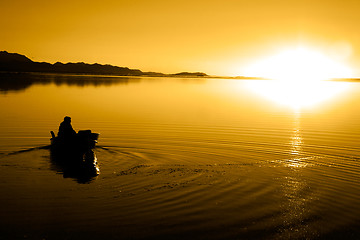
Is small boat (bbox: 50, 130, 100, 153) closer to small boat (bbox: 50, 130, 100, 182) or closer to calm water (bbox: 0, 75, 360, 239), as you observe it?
small boat (bbox: 50, 130, 100, 182)

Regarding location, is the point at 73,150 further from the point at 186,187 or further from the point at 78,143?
the point at 186,187

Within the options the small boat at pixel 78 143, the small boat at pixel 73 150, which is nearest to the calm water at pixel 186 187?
the small boat at pixel 73 150

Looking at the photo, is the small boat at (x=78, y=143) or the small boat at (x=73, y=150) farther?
the small boat at (x=78, y=143)

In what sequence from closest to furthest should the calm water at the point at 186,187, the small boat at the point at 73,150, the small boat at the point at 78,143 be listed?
the calm water at the point at 186,187 < the small boat at the point at 73,150 < the small boat at the point at 78,143

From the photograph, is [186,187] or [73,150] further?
[73,150]

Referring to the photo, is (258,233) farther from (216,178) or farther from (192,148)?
(192,148)

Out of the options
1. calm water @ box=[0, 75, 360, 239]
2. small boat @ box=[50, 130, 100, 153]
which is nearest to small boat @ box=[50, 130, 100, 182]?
small boat @ box=[50, 130, 100, 153]

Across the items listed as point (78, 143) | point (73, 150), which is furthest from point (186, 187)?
point (73, 150)

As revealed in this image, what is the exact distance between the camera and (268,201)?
13586 mm

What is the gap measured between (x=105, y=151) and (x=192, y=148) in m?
5.44

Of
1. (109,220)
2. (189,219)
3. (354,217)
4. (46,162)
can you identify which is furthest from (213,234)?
(46,162)

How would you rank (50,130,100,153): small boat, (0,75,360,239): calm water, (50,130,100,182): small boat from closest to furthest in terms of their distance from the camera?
(0,75,360,239): calm water < (50,130,100,182): small boat < (50,130,100,153): small boat

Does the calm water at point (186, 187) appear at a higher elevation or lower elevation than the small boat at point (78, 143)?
lower

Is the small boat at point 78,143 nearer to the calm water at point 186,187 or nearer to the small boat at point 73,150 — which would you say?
the small boat at point 73,150
